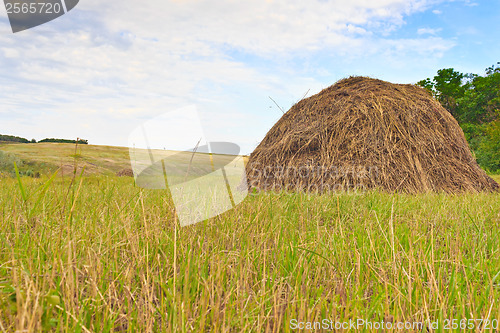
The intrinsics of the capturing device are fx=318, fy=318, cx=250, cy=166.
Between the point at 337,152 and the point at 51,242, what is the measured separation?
502 cm

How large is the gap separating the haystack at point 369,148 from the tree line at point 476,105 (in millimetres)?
19186

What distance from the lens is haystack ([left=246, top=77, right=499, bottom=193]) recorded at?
18.7ft

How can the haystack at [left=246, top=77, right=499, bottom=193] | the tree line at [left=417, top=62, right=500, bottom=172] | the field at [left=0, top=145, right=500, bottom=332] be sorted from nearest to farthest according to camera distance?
the field at [left=0, top=145, right=500, bottom=332]
the haystack at [left=246, top=77, right=499, bottom=193]
the tree line at [left=417, top=62, right=500, bottom=172]

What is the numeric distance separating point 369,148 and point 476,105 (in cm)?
3272

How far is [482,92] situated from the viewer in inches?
1238

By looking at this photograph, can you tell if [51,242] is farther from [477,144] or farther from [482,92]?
[482,92]

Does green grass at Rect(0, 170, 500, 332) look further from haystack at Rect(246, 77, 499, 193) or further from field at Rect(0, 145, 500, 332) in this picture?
haystack at Rect(246, 77, 499, 193)

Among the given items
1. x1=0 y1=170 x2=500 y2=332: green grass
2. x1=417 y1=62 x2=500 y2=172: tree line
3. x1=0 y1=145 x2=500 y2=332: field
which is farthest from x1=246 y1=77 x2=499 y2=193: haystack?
x1=417 y1=62 x2=500 y2=172: tree line

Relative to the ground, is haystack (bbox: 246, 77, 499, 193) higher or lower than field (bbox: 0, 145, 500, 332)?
higher

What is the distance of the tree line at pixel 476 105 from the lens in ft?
72.6

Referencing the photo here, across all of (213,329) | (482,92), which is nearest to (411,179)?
(213,329)

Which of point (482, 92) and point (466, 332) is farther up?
point (482, 92)

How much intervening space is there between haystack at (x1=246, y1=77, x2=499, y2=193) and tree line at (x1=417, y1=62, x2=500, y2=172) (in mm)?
19186

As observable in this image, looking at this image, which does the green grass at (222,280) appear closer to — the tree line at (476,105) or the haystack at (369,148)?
the haystack at (369,148)
